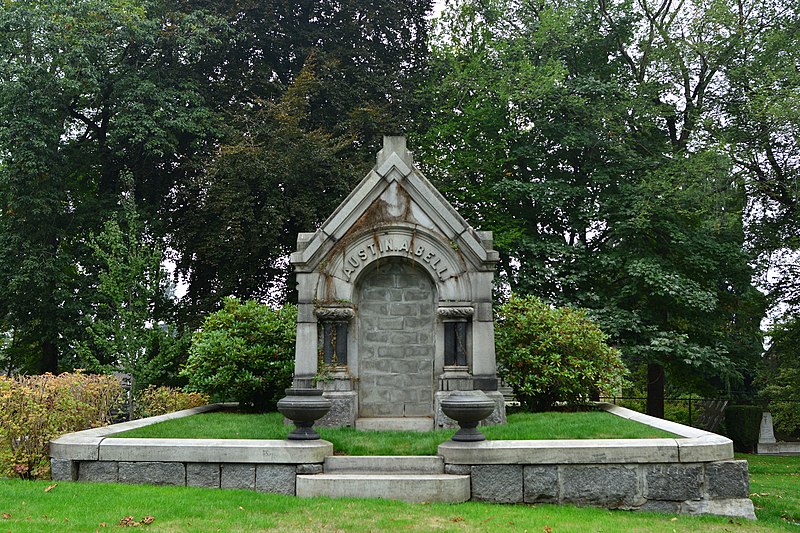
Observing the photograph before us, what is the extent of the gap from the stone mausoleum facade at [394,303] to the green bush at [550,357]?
180 centimetres

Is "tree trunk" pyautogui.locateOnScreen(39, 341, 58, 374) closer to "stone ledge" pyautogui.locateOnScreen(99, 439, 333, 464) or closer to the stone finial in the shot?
the stone finial

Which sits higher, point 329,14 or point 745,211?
point 329,14

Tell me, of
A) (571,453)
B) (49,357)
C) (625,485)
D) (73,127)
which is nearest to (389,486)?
(571,453)

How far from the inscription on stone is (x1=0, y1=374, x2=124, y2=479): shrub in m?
4.75

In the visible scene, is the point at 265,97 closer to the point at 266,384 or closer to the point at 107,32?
the point at 107,32

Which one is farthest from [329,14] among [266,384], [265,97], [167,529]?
[167,529]

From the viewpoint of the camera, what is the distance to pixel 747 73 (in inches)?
765

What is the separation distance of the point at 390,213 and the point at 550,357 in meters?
4.05

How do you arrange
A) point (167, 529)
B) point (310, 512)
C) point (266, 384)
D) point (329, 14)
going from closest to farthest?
point (167, 529) < point (310, 512) < point (266, 384) < point (329, 14)

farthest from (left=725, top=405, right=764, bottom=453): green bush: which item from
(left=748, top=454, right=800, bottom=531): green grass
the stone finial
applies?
the stone finial

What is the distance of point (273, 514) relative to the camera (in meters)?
7.84

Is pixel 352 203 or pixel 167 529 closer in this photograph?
pixel 167 529

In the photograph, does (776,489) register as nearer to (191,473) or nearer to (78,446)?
(191,473)

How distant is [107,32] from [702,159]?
1633 centimetres
